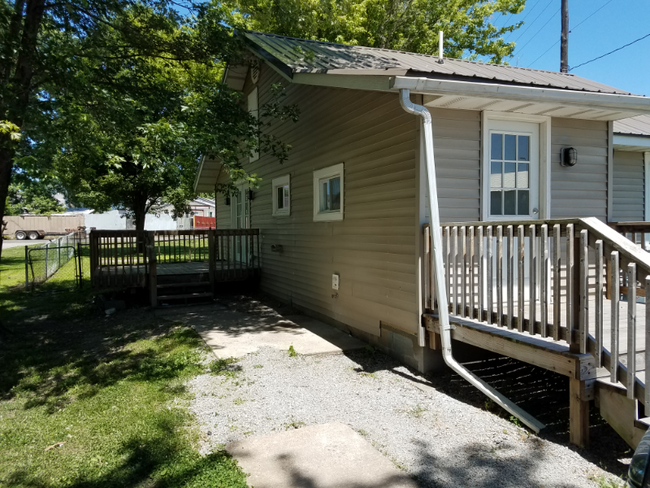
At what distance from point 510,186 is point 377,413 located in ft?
10.6

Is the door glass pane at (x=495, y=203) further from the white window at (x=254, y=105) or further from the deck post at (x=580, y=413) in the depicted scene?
the white window at (x=254, y=105)

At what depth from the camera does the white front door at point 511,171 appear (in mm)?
5219

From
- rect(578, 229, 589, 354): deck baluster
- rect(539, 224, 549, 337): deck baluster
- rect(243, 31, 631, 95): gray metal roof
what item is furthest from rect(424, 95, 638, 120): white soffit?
rect(578, 229, 589, 354): deck baluster

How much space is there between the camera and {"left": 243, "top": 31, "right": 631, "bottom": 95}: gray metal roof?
5824 millimetres

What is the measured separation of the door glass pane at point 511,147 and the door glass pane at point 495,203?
1.54 feet

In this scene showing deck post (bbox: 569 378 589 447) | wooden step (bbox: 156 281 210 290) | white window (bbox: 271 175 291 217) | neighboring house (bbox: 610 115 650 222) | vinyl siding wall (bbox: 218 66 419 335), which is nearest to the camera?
deck post (bbox: 569 378 589 447)

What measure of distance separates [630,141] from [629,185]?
3.54 feet

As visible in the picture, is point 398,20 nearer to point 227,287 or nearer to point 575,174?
point 227,287

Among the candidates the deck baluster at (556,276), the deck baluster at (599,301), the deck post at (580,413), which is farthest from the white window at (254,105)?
the deck post at (580,413)

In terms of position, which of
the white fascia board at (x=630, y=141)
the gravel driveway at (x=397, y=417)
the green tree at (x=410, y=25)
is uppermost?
the green tree at (x=410, y=25)

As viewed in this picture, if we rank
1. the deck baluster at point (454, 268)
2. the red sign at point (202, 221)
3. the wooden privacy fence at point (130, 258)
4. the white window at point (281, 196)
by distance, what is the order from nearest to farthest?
the deck baluster at point (454, 268) < the wooden privacy fence at point (130, 258) < the white window at point (281, 196) < the red sign at point (202, 221)

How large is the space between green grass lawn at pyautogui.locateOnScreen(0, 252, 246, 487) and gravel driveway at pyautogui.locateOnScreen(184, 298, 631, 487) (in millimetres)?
292

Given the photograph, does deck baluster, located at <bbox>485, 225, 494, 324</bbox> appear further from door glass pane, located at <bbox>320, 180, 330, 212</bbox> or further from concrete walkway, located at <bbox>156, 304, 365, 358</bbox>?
door glass pane, located at <bbox>320, 180, 330, 212</bbox>

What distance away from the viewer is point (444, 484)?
2.79 m
